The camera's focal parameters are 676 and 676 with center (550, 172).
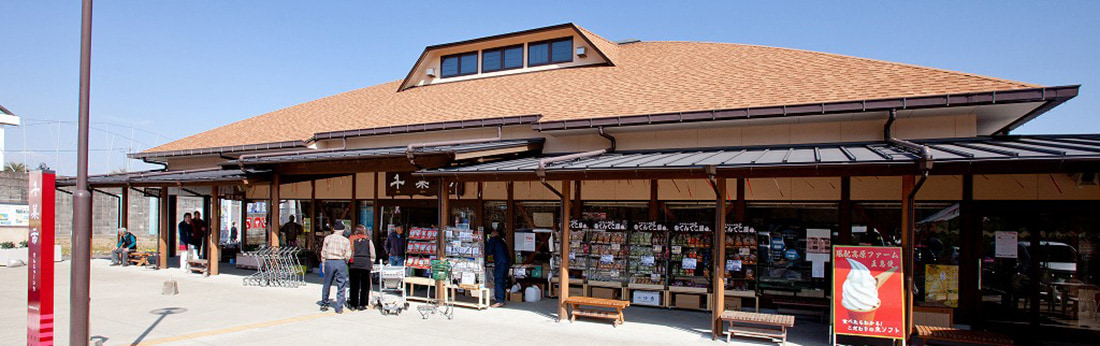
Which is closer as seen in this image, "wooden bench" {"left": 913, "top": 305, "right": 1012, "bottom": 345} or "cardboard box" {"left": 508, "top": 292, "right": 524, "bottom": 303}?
"wooden bench" {"left": 913, "top": 305, "right": 1012, "bottom": 345}

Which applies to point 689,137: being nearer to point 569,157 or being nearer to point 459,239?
point 569,157

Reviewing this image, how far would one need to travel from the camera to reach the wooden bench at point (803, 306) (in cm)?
1127

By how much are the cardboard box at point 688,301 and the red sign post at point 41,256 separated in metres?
9.53

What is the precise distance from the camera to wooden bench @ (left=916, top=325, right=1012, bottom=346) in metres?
8.44

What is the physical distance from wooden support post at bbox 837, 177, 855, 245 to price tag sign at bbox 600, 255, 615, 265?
4147 mm

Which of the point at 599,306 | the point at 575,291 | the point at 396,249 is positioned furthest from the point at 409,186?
the point at 599,306

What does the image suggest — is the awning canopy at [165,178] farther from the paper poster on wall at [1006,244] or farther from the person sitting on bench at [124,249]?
the paper poster on wall at [1006,244]

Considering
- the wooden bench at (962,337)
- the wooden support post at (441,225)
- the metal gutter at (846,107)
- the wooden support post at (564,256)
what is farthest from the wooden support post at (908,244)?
the wooden support post at (441,225)

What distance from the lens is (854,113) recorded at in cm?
1055

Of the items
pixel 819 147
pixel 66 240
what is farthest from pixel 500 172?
pixel 66 240

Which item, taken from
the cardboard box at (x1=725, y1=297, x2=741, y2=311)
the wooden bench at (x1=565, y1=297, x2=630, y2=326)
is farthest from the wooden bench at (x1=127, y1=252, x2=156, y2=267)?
the cardboard box at (x1=725, y1=297, x2=741, y2=311)

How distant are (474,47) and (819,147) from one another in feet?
39.8

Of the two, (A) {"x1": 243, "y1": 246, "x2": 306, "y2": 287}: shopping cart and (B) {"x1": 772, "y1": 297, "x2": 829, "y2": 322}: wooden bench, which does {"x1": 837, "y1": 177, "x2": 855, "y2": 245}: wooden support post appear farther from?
(A) {"x1": 243, "y1": 246, "x2": 306, "y2": 287}: shopping cart

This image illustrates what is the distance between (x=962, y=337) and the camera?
8578 millimetres
